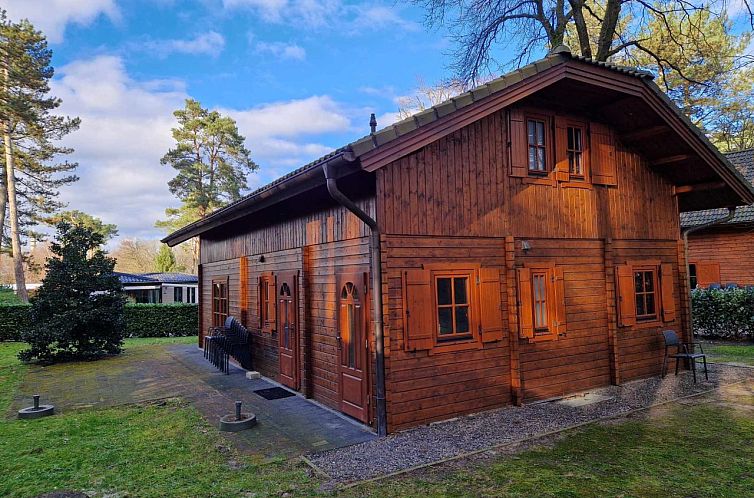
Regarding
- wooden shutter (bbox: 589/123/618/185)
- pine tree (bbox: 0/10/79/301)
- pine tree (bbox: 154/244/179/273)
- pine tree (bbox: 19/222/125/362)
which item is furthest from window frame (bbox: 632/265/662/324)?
pine tree (bbox: 154/244/179/273)

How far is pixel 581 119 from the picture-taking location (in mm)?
7840

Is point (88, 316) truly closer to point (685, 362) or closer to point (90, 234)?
point (90, 234)

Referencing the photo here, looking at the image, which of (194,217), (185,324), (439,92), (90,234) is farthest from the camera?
(194,217)

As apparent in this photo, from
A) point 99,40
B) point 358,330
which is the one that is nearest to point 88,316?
point 99,40

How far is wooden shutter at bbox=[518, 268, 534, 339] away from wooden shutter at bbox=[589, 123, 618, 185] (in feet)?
7.52

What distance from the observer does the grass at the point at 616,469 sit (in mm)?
4102

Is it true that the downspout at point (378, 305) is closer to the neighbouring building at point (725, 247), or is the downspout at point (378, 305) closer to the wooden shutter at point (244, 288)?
the wooden shutter at point (244, 288)

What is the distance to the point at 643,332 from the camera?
8.38 metres

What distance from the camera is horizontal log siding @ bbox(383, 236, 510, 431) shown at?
580 cm

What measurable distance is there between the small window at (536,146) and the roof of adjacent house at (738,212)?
10021 mm

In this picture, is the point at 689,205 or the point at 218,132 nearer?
the point at 689,205

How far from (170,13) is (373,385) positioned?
12.8m

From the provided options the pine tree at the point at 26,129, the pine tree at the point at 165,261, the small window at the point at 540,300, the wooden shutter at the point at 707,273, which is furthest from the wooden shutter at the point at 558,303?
the pine tree at the point at 165,261

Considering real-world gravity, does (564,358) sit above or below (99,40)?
below
